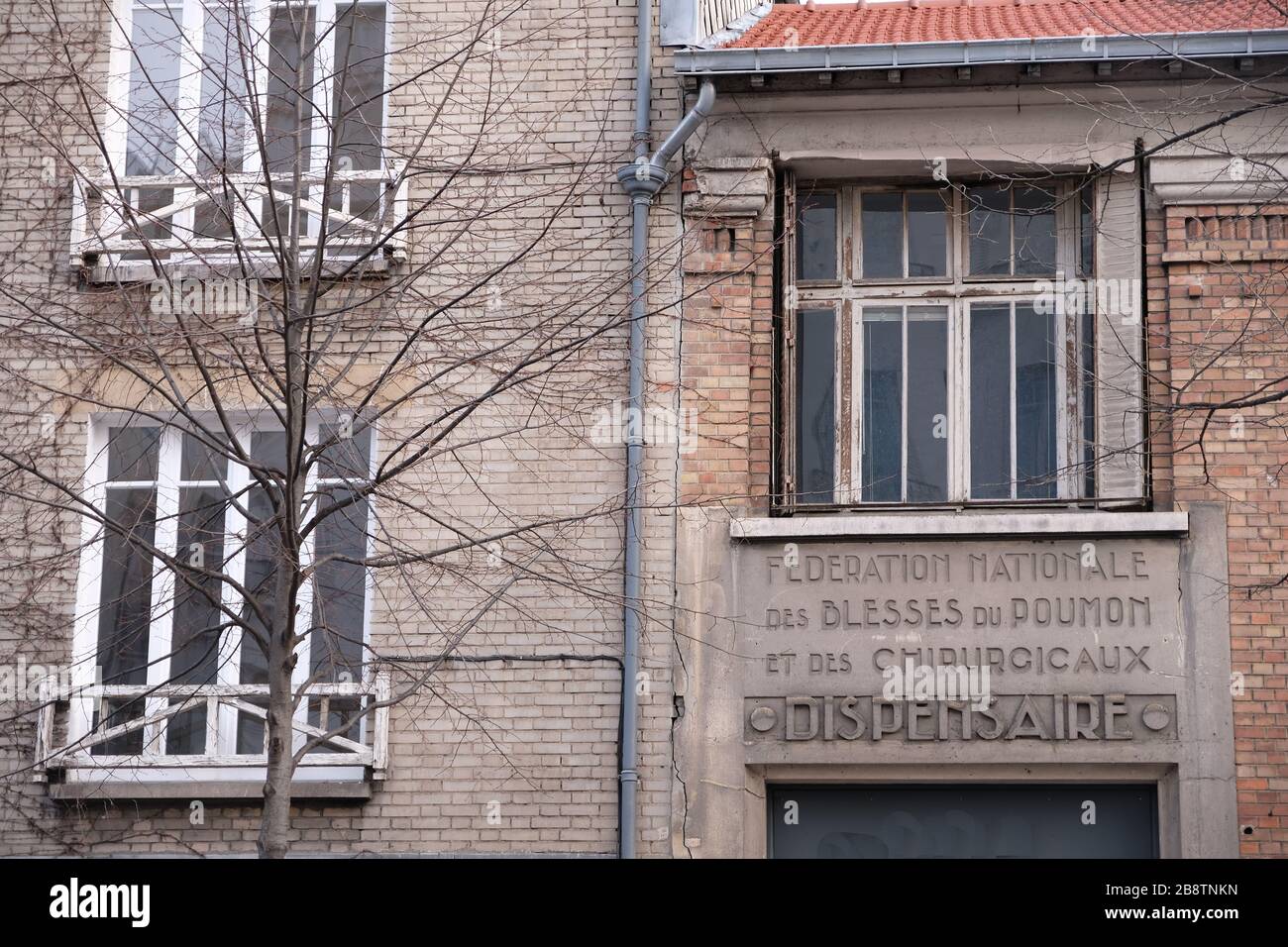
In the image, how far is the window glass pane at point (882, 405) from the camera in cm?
1220

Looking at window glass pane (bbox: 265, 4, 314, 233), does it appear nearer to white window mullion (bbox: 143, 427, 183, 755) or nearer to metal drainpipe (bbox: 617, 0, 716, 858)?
white window mullion (bbox: 143, 427, 183, 755)

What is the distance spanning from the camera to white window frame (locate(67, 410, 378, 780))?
466 inches

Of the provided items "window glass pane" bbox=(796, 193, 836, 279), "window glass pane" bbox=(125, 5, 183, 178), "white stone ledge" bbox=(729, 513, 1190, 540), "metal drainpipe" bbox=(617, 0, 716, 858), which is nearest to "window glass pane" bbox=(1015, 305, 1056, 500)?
"white stone ledge" bbox=(729, 513, 1190, 540)

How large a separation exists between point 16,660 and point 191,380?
226cm

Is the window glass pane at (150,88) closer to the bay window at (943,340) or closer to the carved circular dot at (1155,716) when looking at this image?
the bay window at (943,340)

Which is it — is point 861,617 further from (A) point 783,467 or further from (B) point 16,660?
(B) point 16,660

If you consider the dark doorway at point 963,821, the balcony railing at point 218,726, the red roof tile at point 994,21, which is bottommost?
the dark doorway at point 963,821

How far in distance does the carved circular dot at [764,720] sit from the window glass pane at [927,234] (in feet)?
11.0

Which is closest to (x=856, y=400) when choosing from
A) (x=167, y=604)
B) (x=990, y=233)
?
(x=990, y=233)

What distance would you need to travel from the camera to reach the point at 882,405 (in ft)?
40.5

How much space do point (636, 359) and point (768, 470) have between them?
1215 millimetres

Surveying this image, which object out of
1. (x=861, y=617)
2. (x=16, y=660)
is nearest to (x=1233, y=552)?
(x=861, y=617)

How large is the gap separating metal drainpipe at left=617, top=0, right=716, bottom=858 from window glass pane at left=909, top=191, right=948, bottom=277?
5.90 feet

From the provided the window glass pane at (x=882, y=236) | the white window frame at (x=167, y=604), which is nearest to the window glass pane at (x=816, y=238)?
the window glass pane at (x=882, y=236)
